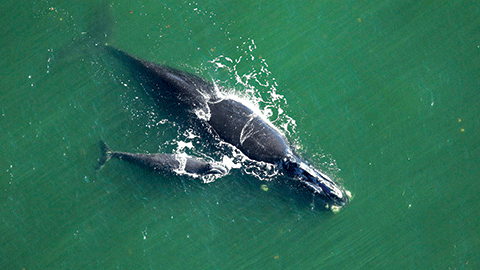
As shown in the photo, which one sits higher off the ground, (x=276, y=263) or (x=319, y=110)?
(x=319, y=110)

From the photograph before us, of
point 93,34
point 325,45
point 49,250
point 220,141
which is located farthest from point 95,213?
point 325,45

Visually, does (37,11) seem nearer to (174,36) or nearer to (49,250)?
(174,36)

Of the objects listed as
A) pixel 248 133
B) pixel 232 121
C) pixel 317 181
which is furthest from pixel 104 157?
pixel 317 181

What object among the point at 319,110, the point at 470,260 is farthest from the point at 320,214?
the point at 470,260

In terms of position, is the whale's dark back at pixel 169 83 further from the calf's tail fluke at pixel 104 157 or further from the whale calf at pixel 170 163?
the calf's tail fluke at pixel 104 157

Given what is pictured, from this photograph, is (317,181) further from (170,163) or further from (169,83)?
(169,83)

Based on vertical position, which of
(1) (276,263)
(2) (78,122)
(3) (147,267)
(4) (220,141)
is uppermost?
(2) (78,122)

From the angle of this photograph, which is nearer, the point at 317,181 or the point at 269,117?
the point at 317,181
